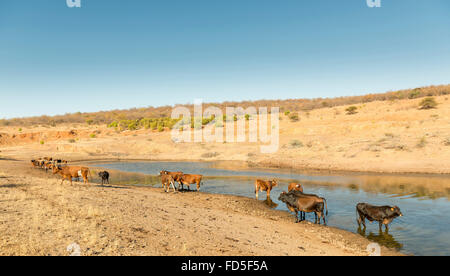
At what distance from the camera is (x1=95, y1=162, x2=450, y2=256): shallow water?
Result: 1062 centimetres

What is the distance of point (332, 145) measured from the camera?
36.6 meters

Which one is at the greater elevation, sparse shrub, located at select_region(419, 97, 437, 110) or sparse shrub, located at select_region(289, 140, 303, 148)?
sparse shrub, located at select_region(419, 97, 437, 110)

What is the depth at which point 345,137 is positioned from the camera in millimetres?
39406

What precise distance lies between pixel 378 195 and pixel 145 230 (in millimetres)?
14600

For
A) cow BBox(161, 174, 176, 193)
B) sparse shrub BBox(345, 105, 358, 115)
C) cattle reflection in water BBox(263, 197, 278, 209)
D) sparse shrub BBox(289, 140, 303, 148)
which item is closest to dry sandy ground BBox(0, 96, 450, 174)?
sparse shrub BBox(289, 140, 303, 148)

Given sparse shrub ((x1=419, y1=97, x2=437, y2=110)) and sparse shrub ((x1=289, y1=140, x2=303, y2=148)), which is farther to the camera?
sparse shrub ((x1=419, y1=97, x2=437, y2=110))

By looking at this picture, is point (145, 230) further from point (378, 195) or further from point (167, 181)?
point (378, 195)

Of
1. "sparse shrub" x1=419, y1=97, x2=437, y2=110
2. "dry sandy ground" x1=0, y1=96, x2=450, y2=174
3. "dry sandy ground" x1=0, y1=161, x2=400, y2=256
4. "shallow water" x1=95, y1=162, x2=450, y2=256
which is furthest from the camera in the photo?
Answer: "sparse shrub" x1=419, y1=97, x2=437, y2=110

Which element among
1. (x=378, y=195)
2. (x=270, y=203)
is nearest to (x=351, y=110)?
(x=378, y=195)

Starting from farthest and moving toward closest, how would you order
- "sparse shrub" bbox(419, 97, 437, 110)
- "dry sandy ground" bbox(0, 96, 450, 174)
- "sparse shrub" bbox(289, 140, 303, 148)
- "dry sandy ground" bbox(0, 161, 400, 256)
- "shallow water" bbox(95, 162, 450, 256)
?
"sparse shrub" bbox(419, 97, 437, 110)
"sparse shrub" bbox(289, 140, 303, 148)
"dry sandy ground" bbox(0, 96, 450, 174)
"shallow water" bbox(95, 162, 450, 256)
"dry sandy ground" bbox(0, 161, 400, 256)

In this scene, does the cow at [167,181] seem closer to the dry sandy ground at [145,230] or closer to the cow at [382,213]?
→ the dry sandy ground at [145,230]

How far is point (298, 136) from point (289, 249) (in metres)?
36.7

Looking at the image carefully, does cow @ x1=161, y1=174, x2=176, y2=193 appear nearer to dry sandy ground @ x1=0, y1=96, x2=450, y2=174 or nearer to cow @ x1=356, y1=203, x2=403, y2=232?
cow @ x1=356, y1=203, x2=403, y2=232
